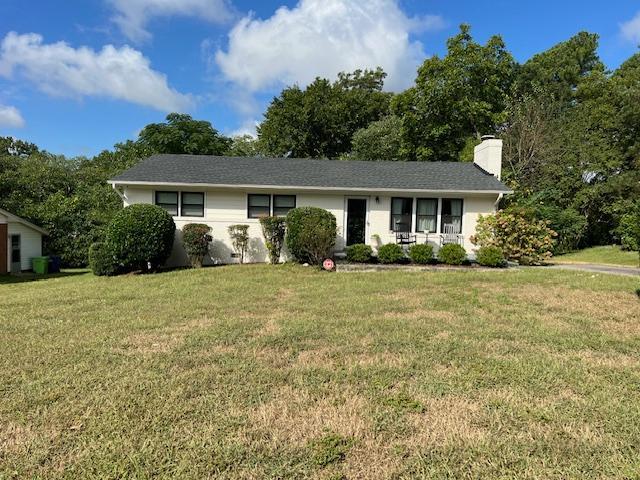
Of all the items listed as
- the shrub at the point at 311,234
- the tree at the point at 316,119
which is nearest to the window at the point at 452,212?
the shrub at the point at 311,234

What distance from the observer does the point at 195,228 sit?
13414 millimetres

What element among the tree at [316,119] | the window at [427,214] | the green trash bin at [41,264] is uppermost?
the tree at [316,119]

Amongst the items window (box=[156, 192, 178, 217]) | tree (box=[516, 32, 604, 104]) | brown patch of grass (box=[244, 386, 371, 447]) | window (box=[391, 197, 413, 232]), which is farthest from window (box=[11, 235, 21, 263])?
tree (box=[516, 32, 604, 104])

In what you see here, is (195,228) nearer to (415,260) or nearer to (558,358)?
(415,260)

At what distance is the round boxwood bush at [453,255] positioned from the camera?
42.2ft

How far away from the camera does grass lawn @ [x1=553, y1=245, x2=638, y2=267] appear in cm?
1669

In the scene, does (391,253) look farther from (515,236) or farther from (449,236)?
(515,236)

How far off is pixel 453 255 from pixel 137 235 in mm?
9414

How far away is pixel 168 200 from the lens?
1445 centimetres

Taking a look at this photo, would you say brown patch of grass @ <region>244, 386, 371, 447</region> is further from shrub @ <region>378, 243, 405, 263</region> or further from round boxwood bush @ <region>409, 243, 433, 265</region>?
round boxwood bush @ <region>409, 243, 433, 265</region>

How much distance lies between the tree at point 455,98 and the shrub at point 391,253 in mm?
15633

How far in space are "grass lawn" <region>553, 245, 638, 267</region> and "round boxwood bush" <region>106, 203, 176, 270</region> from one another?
14.8m

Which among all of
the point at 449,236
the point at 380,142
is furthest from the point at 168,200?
the point at 380,142

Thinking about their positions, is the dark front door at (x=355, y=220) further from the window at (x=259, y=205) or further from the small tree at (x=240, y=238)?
the small tree at (x=240, y=238)
